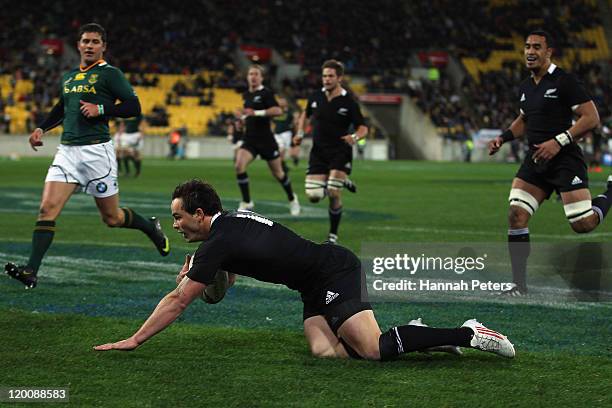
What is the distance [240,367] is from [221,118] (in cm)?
4684

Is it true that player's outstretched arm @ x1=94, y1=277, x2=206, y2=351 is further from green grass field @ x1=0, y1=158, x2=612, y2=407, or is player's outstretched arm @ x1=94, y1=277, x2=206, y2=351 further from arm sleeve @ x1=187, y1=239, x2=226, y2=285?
green grass field @ x1=0, y1=158, x2=612, y2=407

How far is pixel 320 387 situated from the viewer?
5051mm

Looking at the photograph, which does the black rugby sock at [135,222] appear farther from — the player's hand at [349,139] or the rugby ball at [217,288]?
the rugby ball at [217,288]

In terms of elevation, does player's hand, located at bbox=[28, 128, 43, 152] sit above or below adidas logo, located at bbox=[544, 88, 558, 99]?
below

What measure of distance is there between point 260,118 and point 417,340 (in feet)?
38.0

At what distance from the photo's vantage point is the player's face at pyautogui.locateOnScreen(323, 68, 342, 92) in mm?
12508

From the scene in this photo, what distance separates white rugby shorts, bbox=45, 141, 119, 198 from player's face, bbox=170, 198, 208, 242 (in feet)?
11.5

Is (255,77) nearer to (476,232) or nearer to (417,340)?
(476,232)

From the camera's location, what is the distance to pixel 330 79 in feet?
41.2

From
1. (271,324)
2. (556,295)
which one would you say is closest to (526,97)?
(556,295)

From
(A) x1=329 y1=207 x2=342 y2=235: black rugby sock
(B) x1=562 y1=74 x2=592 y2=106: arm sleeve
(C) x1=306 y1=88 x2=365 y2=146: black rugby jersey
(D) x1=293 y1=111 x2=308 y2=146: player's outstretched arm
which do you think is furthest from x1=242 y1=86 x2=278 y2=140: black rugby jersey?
(B) x1=562 y1=74 x2=592 y2=106: arm sleeve

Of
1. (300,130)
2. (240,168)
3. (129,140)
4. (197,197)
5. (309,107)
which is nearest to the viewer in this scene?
(197,197)

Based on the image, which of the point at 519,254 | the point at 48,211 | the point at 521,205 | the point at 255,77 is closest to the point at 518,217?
the point at 521,205

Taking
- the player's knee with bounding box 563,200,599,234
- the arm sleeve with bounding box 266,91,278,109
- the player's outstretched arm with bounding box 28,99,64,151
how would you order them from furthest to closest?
the arm sleeve with bounding box 266,91,278,109 < the player's outstretched arm with bounding box 28,99,64,151 < the player's knee with bounding box 563,200,599,234
